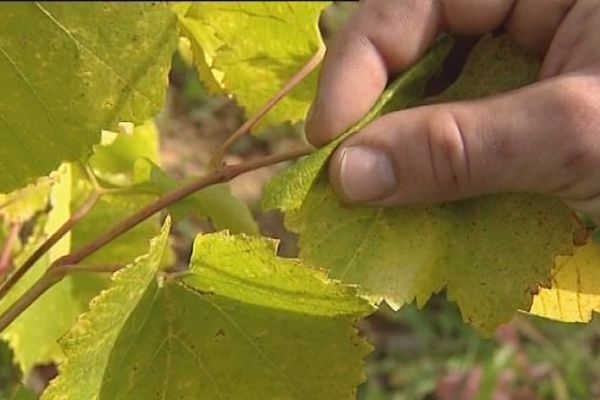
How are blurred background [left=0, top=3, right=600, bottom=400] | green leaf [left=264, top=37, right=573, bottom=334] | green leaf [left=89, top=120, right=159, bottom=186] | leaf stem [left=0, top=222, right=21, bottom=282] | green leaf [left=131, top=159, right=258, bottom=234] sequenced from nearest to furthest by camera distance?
green leaf [left=264, top=37, right=573, bottom=334]
green leaf [left=131, top=159, right=258, bottom=234]
leaf stem [left=0, top=222, right=21, bottom=282]
green leaf [left=89, top=120, right=159, bottom=186]
blurred background [left=0, top=3, right=600, bottom=400]

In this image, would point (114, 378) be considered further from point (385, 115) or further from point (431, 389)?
point (431, 389)

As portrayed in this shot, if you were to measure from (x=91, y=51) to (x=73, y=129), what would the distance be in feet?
0.26

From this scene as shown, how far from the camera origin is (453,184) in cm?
112

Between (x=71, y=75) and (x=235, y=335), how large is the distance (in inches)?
10.4

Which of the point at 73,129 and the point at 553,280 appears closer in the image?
the point at 73,129

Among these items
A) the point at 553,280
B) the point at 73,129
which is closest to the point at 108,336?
the point at 73,129

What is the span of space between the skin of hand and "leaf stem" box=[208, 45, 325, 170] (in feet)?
0.21

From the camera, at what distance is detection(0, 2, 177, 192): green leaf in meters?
1.01

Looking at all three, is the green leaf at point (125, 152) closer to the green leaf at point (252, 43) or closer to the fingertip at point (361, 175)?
the green leaf at point (252, 43)

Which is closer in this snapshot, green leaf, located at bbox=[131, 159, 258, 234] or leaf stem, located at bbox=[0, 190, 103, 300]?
leaf stem, located at bbox=[0, 190, 103, 300]

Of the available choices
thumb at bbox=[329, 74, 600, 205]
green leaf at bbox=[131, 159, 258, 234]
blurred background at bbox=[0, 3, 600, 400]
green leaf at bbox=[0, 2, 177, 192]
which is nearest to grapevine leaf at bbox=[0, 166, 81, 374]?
green leaf at bbox=[131, 159, 258, 234]

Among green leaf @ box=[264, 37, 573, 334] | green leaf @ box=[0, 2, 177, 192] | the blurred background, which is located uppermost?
green leaf @ box=[0, 2, 177, 192]

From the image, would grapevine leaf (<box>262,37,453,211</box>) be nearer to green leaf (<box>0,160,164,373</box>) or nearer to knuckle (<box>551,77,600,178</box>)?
knuckle (<box>551,77,600,178</box>)

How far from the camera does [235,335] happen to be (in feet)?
3.61
